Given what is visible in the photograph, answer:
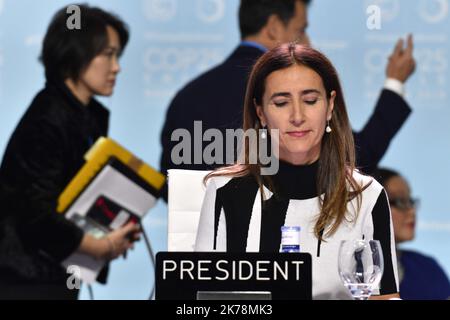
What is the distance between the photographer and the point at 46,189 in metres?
4.40

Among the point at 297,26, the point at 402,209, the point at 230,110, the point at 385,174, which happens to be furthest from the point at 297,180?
the point at 385,174

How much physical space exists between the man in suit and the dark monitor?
1603mm

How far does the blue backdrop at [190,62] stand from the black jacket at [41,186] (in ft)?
3.34

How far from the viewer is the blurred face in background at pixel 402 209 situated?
500cm

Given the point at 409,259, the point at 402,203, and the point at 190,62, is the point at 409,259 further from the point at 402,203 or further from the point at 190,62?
the point at 190,62

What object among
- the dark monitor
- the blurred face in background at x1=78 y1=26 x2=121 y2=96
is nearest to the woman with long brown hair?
the dark monitor

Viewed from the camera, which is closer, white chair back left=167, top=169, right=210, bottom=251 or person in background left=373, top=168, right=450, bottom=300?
white chair back left=167, top=169, right=210, bottom=251

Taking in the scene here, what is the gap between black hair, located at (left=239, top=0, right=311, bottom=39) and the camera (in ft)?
15.1

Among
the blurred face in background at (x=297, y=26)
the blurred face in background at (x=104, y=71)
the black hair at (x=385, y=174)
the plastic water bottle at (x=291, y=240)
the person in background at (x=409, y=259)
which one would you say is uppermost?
the blurred face in background at (x=297, y=26)

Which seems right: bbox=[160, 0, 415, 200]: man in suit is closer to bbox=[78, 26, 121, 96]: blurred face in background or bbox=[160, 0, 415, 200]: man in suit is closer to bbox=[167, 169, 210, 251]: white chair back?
bbox=[78, 26, 121, 96]: blurred face in background

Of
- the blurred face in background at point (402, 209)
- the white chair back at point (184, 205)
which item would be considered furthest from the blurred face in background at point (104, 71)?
the white chair back at point (184, 205)

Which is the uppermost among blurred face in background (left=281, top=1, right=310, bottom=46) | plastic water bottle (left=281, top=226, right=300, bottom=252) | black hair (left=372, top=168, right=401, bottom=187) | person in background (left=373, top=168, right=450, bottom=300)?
blurred face in background (left=281, top=1, right=310, bottom=46)

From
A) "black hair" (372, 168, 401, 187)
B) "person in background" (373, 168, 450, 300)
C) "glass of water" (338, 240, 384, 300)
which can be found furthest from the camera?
"black hair" (372, 168, 401, 187)

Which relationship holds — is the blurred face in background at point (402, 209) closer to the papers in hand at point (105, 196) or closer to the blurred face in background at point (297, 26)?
the blurred face in background at point (297, 26)
